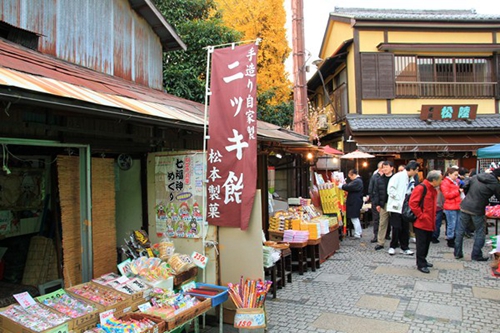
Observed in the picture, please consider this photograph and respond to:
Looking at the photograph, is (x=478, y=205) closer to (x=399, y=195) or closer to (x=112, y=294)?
(x=399, y=195)

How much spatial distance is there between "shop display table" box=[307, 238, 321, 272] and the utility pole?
4996 millimetres

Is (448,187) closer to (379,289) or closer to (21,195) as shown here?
(379,289)

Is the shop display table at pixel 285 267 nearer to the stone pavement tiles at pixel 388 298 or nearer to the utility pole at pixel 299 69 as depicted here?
the stone pavement tiles at pixel 388 298

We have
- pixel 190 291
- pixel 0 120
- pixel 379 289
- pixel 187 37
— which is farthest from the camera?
pixel 187 37

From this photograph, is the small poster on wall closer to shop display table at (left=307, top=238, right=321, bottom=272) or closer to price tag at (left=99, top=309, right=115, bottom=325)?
price tag at (left=99, top=309, right=115, bottom=325)

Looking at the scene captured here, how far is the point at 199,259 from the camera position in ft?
17.3

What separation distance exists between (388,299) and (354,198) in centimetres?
556

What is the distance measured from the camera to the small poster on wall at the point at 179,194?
18.0 feet

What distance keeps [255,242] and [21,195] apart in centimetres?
429

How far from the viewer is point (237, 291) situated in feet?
16.3

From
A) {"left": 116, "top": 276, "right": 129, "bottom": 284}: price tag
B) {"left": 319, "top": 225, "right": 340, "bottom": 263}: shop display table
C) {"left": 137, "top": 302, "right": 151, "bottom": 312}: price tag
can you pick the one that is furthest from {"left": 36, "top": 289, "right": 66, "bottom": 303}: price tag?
{"left": 319, "top": 225, "right": 340, "bottom": 263}: shop display table

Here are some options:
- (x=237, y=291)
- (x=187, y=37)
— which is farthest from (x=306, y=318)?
(x=187, y=37)

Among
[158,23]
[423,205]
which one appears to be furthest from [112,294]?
[158,23]

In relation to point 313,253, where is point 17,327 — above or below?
above
